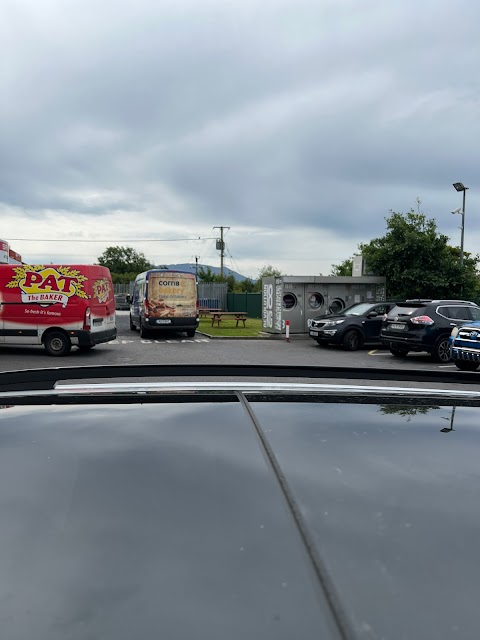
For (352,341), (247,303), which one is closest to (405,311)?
(352,341)

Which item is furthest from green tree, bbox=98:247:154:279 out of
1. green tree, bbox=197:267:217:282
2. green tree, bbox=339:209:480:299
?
green tree, bbox=339:209:480:299

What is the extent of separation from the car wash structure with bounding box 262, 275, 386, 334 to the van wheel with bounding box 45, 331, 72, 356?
375 inches

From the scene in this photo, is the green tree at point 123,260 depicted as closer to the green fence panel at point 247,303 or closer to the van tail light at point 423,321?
the green fence panel at point 247,303

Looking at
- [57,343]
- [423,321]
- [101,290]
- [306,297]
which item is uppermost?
[101,290]

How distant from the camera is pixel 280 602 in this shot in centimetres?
89

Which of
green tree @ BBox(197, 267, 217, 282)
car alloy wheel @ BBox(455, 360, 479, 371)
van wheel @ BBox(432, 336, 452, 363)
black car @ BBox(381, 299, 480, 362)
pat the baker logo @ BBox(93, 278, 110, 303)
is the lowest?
car alloy wheel @ BBox(455, 360, 479, 371)

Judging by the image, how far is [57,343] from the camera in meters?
14.1

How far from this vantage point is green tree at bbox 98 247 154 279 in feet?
402

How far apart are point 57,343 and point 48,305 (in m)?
1.03

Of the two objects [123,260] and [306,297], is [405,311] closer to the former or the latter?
[306,297]

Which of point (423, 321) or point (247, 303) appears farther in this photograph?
point (247, 303)

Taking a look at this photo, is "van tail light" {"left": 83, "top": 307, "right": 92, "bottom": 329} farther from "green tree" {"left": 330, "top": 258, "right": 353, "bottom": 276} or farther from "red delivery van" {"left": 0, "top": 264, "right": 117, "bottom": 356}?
"green tree" {"left": 330, "top": 258, "right": 353, "bottom": 276}

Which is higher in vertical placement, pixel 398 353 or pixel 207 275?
pixel 207 275

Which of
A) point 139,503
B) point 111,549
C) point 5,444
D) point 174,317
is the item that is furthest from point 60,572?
point 174,317
